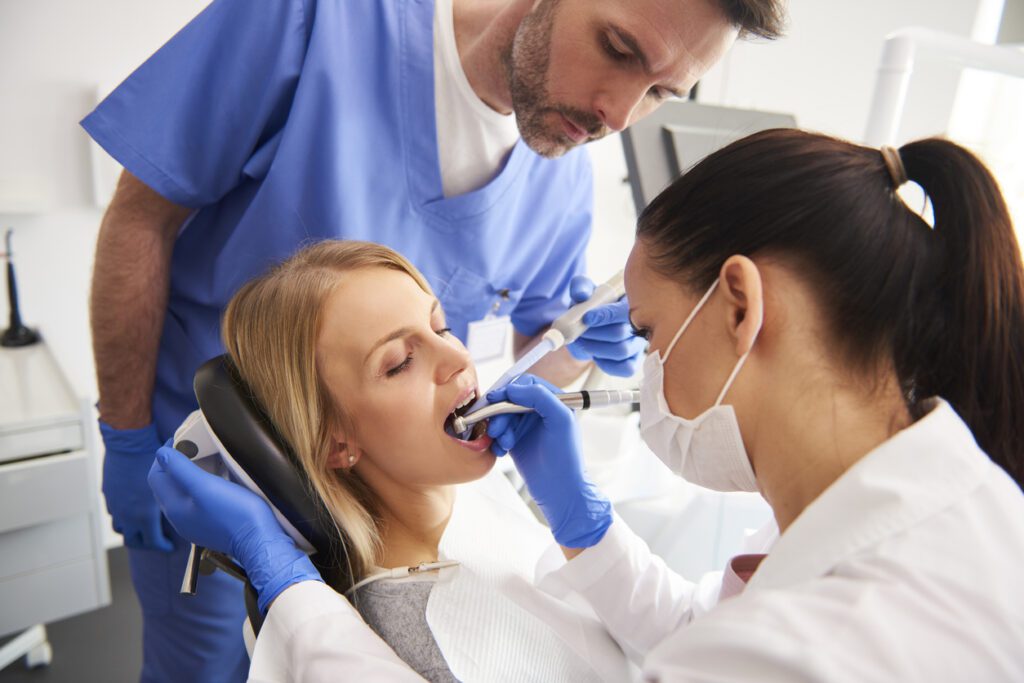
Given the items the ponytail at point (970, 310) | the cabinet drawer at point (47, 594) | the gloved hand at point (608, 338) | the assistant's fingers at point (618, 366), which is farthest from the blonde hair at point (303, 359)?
the cabinet drawer at point (47, 594)

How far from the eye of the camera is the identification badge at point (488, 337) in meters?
1.42

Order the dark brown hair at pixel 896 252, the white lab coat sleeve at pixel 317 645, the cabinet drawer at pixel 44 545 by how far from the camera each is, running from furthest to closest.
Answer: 1. the cabinet drawer at pixel 44 545
2. the white lab coat sleeve at pixel 317 645
3. the dark brown hair at pixel 896 252

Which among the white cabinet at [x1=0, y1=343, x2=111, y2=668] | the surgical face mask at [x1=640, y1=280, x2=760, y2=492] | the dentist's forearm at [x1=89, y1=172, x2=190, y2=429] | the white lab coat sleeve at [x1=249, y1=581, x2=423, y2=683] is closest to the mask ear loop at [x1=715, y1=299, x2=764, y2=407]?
the surgical face mask at [x1=640, y1=280, x2=760, y2=492]

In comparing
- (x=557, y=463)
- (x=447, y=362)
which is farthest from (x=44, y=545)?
(x=557, y=463)

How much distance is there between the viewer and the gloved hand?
1.26m

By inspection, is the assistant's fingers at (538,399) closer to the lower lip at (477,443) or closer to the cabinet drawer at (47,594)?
the lower lip at (477,443)

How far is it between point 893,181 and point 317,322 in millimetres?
825

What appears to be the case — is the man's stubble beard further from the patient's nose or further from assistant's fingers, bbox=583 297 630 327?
the patient's nose

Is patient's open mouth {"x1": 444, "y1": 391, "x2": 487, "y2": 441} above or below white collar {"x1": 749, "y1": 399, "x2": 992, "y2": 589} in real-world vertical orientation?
below

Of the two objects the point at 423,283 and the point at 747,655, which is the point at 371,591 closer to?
the point at 423,283

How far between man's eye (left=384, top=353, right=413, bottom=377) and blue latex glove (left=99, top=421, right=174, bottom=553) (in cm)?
53

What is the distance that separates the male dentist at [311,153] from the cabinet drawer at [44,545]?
0.78 meters

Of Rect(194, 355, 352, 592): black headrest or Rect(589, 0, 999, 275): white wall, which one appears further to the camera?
Rect(589, 0, 999, 275): white wall

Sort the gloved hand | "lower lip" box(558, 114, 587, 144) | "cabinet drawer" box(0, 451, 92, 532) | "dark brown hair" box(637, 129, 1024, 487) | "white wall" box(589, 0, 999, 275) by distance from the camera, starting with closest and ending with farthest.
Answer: "dark brown hair" box(637, 129, 1024, 487) < "lower lip" box(558, 114, 587, 144) < the gloved hand < "cabinet drawer" box(0, 451, 92, 532) < "white wall" box(589, 0, 999, 275)
